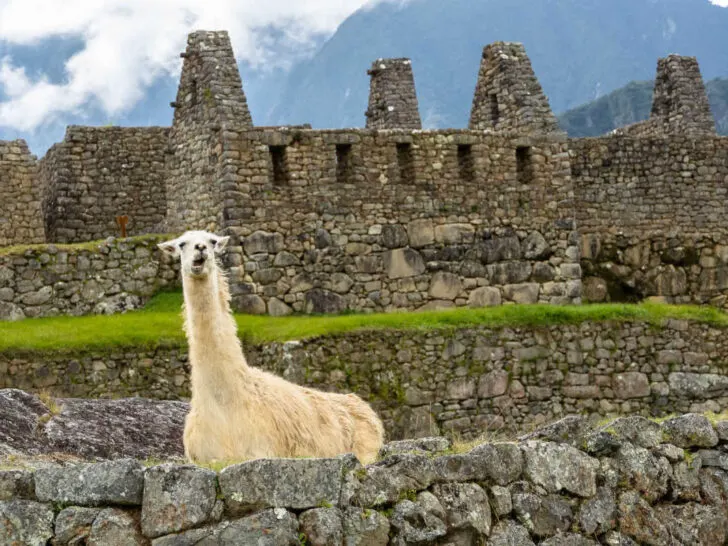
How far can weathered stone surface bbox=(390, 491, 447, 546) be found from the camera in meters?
6.96

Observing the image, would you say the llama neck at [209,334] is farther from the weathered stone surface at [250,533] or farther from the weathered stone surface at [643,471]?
the weathered stone surface at [643,471]

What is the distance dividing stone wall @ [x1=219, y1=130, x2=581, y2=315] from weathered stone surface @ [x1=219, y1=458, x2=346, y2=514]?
502 inches

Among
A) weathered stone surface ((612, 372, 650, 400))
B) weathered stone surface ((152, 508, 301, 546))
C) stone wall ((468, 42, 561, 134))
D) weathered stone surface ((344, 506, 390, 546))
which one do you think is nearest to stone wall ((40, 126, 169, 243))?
stone wall ((468, 42, 561, 134))

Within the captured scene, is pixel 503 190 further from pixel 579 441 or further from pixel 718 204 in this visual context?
pixel 579 441

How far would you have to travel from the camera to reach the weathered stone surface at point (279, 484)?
6.58 meters

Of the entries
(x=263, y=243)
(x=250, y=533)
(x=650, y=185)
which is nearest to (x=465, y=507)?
(x=250, y=533)

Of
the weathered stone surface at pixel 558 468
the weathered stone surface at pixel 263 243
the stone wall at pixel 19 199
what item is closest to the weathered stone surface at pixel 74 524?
the weathered stone surface at pixel 558 468

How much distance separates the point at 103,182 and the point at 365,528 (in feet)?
61.1

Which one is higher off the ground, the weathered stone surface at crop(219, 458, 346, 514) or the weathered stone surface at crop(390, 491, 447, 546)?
the weathered stone surface at crop(219, 458, 346, 514)

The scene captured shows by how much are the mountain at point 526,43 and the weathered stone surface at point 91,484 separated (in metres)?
99.7

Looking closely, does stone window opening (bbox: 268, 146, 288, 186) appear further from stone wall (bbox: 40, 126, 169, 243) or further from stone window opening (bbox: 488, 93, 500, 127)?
stone window opening (bbox: 488, 93, 500, 127)

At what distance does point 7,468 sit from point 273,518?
4.81 ft

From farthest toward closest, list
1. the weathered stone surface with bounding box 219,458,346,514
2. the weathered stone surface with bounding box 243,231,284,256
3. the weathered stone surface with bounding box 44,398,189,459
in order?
the weathered stone surface with bounding box 243,231,284,256 → the weathered stone surface with bounding box 44,398,189,459 → the weathered stone surface with bounding box 219,458,346,514

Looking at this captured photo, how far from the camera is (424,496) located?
7.13m
